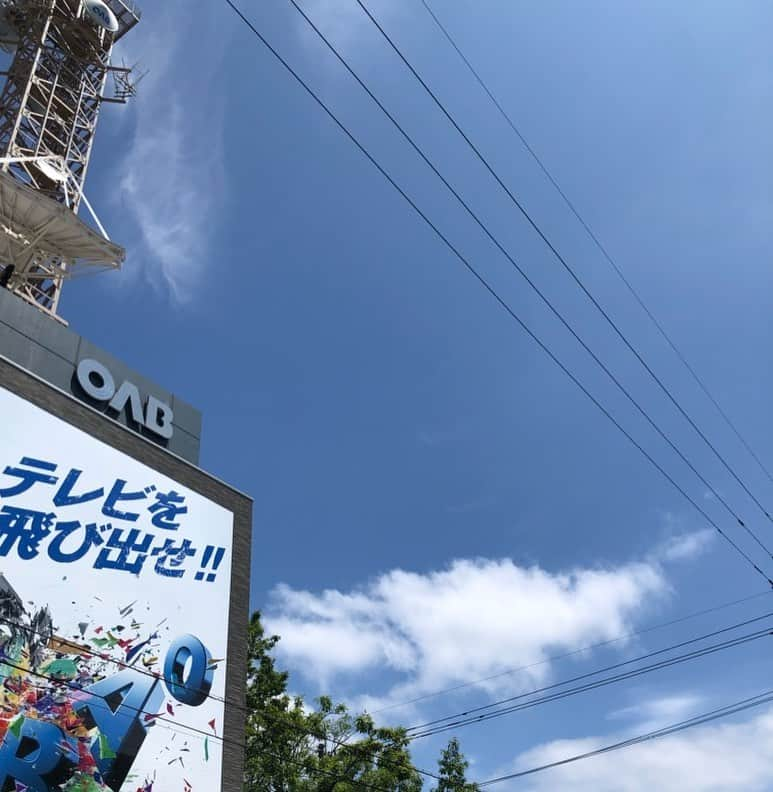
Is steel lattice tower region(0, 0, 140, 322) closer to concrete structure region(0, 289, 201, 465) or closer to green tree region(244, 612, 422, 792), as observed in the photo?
concrete structure region(0, 289, 201, 465)

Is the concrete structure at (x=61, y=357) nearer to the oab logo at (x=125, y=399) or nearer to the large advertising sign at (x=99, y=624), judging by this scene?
the oab logo at (x=125, y=399)

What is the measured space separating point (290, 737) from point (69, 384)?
55.4 ft

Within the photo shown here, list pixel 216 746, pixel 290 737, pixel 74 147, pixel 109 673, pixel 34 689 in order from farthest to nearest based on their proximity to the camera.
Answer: pixel 74 147 < pixel 290 737 < pixel 216 746 < pixel 109 673 < pixel 34 689

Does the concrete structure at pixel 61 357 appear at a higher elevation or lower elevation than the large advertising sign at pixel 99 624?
higher

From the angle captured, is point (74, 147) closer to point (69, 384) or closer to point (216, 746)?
point (69, 384)

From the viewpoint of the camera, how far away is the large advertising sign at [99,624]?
52.4 feet

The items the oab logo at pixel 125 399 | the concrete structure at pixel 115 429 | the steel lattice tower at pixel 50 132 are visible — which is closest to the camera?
the concrete structure at pixel 115 429

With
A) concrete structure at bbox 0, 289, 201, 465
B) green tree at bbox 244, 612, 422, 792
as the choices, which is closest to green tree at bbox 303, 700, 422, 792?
green tree at bbox 244, 612, 422, 792

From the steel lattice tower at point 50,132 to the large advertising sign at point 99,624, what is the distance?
911cm

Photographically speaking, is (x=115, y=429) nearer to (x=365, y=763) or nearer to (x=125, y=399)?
(x=125, y=399)

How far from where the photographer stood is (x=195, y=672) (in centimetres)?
1978

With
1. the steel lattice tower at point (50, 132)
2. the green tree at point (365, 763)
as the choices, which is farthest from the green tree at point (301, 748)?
the steel lattice tower at point (50, 132)

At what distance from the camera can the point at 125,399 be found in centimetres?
2289

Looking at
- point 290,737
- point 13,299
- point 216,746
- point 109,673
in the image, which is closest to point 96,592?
point 109,673
